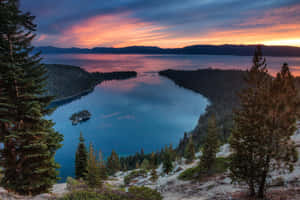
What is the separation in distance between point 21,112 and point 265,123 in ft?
65.5

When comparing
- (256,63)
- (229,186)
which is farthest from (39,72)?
(229,186)

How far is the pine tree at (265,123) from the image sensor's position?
12.8m

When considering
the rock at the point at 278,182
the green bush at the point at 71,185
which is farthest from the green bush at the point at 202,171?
the green bush at the point at 71,185

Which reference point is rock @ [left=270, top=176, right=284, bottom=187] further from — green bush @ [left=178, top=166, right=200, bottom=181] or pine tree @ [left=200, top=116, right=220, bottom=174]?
green bush @ [left=178, top=166, right=200, bottom=181]

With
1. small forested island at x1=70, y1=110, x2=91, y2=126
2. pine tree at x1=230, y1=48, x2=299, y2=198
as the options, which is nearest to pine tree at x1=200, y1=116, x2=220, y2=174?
pine tree at x1=230, y1=48, x2=299, y2=198

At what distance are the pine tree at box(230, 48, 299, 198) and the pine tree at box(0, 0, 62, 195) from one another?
57.5ft

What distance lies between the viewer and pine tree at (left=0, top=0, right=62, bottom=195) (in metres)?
13.4

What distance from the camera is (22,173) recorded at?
579 inches

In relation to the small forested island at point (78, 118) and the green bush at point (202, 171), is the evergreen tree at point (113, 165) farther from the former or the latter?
the small forested island at point (78, 118)

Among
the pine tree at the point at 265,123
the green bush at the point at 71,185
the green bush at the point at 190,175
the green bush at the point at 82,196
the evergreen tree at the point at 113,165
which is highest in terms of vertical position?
the pine tree at the point at 265,123

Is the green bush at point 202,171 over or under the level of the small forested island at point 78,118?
over

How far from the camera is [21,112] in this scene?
14.4 metres

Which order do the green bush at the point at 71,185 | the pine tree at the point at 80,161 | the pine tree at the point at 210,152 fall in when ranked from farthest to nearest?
the pine tree at the point at 80,161, the pine tree at the point at 210,152, the green bush at the point at 71,185

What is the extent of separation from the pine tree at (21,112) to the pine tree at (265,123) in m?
17.5
